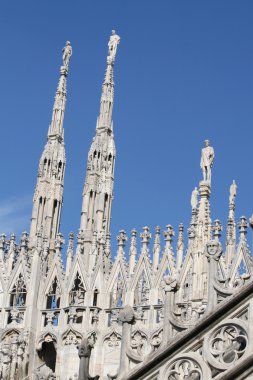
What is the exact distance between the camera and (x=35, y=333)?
62.5 feet

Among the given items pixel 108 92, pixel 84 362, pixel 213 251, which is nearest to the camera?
pixel 213 251

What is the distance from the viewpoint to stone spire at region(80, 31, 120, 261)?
21812 millimetres

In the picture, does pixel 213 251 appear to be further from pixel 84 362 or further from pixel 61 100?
pixel 61 100

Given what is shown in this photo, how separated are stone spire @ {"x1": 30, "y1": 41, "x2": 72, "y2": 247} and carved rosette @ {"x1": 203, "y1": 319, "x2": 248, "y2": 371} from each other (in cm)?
1478

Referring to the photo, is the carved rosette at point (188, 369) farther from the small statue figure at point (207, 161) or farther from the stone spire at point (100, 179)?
the stone spire at point (100, 179)

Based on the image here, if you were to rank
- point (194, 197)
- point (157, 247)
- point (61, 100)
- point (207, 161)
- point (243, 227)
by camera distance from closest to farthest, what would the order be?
point (243, 227) < point (157, 247) < point (207, 161) < point (194, 197) < point (61, 100)

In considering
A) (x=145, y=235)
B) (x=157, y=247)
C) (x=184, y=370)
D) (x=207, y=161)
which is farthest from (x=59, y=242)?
(x=184, y=370)

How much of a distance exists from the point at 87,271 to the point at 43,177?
458cm

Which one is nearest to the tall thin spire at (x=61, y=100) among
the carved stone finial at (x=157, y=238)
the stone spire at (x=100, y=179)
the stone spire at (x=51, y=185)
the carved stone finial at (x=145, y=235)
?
the stone spire at (x=51, y=185)

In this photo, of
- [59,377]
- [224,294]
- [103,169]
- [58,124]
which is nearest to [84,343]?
[224,294]

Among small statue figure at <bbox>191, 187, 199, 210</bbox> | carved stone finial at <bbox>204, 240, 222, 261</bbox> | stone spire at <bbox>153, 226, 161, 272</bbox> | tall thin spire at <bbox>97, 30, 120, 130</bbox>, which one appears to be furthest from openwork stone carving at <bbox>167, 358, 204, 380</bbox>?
tall thin spire at <bbox>97, 30, 120, 130</bbox>

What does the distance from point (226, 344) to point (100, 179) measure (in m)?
15.8

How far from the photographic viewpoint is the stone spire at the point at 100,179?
71.6 feet

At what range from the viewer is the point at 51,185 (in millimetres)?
23062
